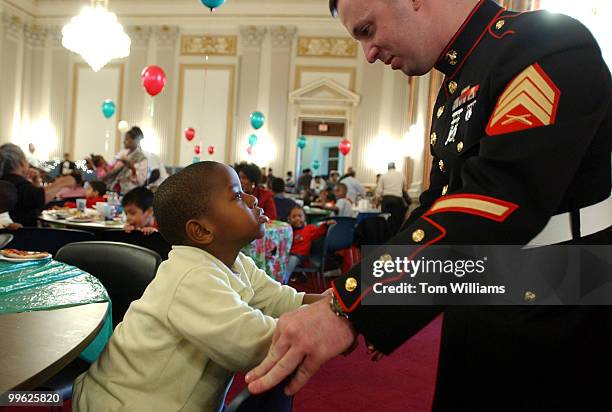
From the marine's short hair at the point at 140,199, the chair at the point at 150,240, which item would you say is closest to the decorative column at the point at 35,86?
the marine's short hair at the point at 140,199

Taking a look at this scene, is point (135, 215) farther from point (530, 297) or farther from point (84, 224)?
point (530, 297)

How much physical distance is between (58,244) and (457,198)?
2.60 m

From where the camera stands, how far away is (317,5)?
12.6m

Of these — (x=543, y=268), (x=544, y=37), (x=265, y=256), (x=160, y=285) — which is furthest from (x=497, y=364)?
(x=265, y=256)

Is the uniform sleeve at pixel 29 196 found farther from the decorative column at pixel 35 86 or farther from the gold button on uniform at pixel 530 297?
the decorative column at pixel 35 86

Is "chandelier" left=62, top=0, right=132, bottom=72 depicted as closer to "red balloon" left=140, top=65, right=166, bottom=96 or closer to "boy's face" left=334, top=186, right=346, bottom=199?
"red balloon" left=140, top=65, right=166, bottom=96

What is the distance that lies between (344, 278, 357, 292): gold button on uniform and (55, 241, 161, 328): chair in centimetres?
118

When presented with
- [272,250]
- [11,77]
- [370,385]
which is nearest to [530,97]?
[370,385]

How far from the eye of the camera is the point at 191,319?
944 millimetres

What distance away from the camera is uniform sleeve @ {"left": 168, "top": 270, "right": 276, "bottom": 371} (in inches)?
36.3

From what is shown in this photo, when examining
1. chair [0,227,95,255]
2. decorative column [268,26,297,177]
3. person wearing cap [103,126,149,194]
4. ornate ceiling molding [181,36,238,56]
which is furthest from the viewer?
ornate ceiling molding [181,36,238,56]

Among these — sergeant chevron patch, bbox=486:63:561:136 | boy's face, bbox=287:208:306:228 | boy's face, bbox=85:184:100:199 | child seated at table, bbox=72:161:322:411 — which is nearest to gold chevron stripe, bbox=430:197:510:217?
sergeant chevron patch, bbox=486:63:561:136

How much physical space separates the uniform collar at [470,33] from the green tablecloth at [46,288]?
0.93 metres

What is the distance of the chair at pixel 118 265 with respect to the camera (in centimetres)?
176
